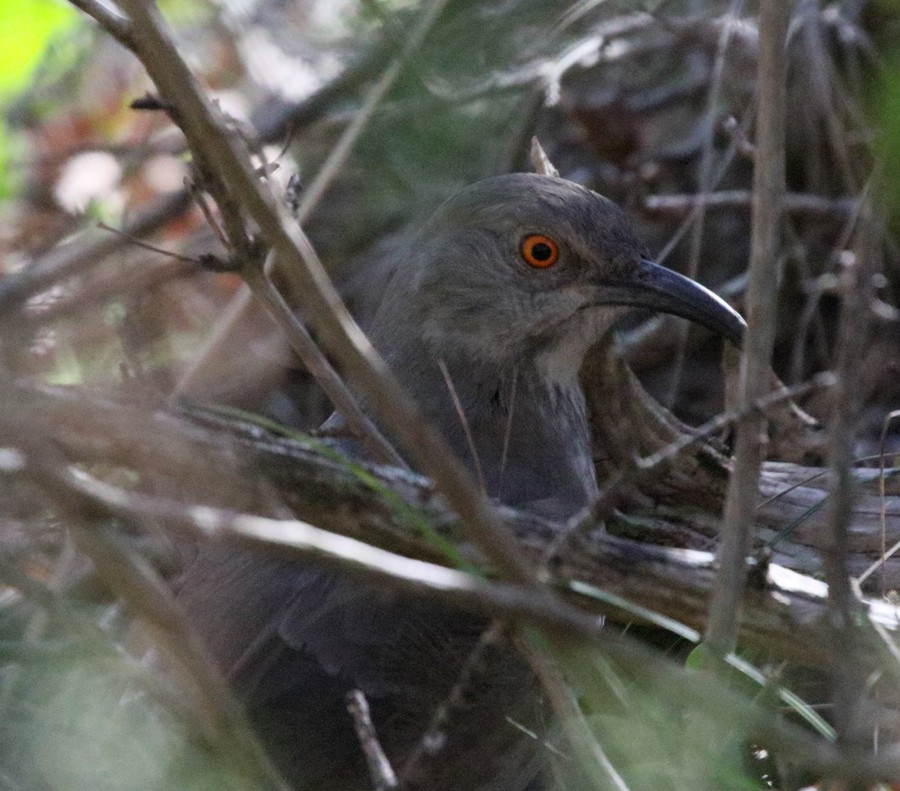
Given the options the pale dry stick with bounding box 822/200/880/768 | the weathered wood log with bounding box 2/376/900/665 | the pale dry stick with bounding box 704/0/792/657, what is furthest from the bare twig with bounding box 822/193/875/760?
the weathered wood log with bounding box 2/376/900/665

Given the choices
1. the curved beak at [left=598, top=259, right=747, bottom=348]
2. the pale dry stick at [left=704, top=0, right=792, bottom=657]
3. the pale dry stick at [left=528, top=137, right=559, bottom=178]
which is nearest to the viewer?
the pale dry stick at [left=704, top=0, right=792, bottom=657]

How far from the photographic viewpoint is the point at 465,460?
3.70 m

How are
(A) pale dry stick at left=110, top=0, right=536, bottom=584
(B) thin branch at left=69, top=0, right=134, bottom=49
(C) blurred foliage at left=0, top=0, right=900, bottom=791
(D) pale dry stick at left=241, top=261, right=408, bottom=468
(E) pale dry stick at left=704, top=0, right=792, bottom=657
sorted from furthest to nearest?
1. (C) blurred foliage at left=0, top=0, right=900, bottom=791
2. (D) pale dry stick at left=241, top=261, right=408, bottom=468
3. (B) thin branch at left=69, top=0, right=134, bottom=49
4. (E) pale dry stick at left=704, top=0, right=792, bottom=657
5. (A) pale dry stick at left=110, top=0, right=536, bottom=584

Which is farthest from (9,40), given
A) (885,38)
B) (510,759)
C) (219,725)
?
(885,38)

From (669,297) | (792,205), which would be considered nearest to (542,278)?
(669,297)

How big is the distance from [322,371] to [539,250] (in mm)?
866

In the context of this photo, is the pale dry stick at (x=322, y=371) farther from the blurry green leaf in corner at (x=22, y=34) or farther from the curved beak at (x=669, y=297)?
the blurry green leaf in corner at (x=22, y=34)

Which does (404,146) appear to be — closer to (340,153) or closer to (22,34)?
(340,153)

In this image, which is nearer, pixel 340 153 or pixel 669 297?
pixel 669 297

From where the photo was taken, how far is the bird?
3.11 meters

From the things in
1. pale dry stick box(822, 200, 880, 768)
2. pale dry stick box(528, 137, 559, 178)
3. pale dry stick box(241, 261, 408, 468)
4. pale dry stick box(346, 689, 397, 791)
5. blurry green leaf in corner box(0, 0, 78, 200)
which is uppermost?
blurry green leaf in corner box(0, 0, 78, 200)

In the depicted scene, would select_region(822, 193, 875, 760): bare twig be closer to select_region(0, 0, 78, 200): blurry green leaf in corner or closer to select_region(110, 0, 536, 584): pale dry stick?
select_region(110, 0, 536, 584): pale dry stick

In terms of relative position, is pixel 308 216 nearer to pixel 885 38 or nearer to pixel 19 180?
pixel 19 180

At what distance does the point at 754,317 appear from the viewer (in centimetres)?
240
